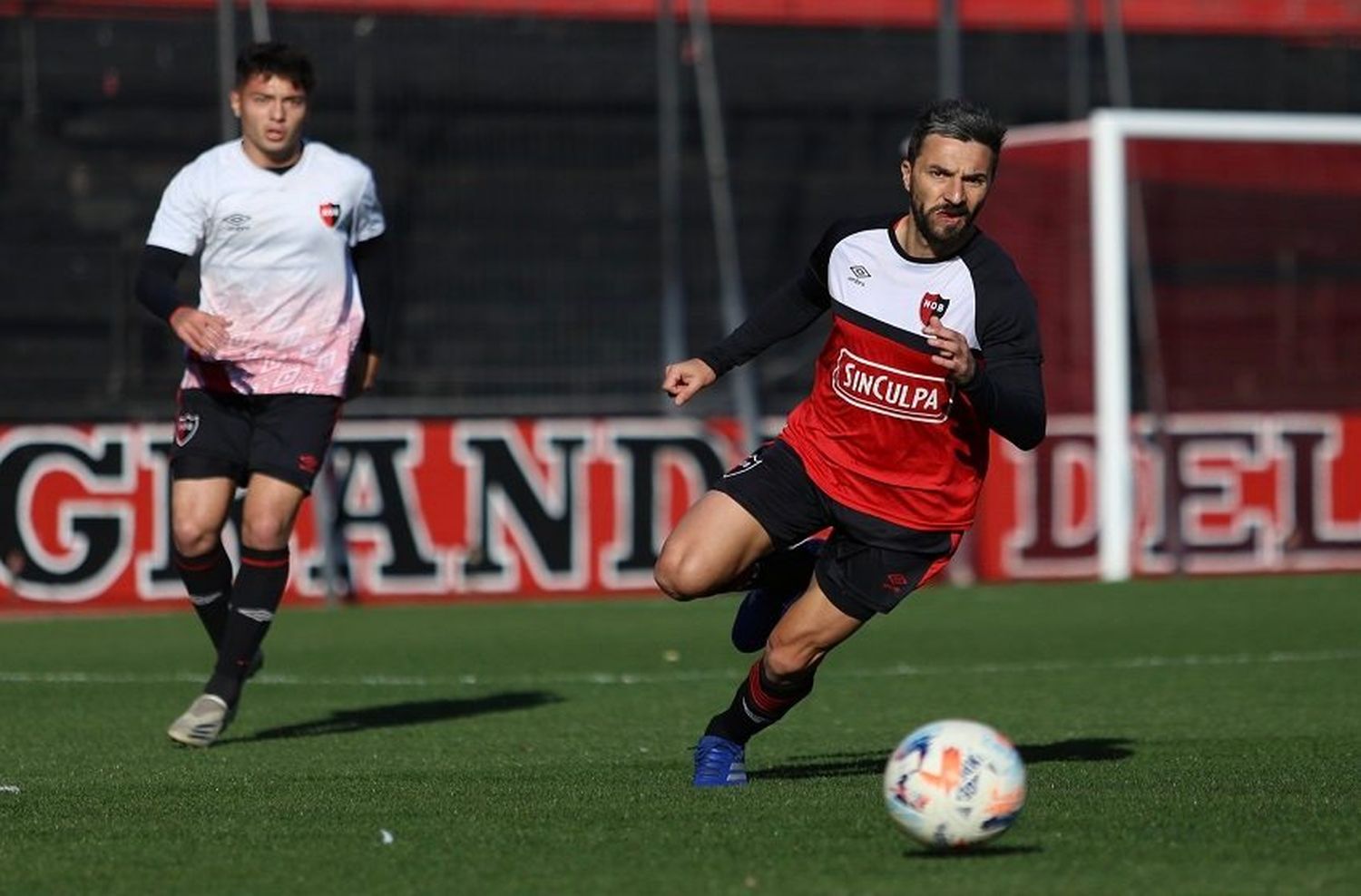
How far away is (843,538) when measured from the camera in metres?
6.79

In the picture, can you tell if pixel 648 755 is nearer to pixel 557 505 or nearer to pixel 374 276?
pixel 374 276

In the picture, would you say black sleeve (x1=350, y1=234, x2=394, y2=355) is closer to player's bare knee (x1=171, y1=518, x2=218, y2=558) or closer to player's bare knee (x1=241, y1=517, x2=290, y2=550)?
player's bare knee (x1=241, y1=517, x2=290, y2=550)

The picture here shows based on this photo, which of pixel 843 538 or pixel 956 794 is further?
pixel 843 538

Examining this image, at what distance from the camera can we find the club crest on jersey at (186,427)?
820 cm

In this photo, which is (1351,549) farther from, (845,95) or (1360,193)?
(845,95)

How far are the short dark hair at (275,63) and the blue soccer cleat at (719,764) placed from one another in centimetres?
268

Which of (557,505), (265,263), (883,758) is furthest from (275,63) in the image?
(557,505)

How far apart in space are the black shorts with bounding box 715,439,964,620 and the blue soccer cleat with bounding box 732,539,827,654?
135 millimetres

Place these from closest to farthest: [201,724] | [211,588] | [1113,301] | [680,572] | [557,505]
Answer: [680,572] → [201,724] → [211,588] → [557,505] → [1113,301]

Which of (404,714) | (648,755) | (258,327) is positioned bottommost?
(404,714)

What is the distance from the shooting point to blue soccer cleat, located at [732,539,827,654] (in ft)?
22.8

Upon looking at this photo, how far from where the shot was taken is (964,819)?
5.33m

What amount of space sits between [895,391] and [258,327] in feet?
8.07

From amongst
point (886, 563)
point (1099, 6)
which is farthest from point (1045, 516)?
point (886, 563)
